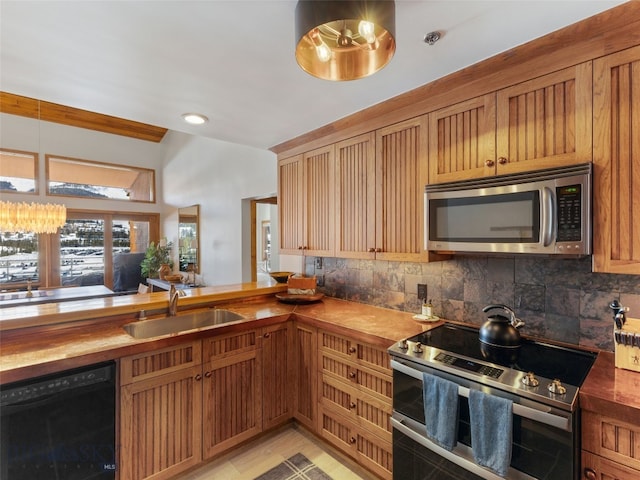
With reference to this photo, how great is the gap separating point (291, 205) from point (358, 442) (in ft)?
6.66

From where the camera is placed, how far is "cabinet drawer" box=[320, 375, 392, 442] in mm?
1808

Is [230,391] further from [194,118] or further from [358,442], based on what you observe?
[194,118]

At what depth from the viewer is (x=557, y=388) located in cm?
118

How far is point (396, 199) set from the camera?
217cm

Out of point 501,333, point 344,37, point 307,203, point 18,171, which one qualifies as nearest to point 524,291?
point 501,333

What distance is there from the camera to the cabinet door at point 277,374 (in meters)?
2.27

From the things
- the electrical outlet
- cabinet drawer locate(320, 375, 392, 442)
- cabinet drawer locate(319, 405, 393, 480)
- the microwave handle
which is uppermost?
the microwave handle

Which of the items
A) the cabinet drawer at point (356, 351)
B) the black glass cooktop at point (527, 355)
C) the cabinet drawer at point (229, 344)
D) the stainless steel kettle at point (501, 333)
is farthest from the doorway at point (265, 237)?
the stainless steel kettle at point (501, 333)

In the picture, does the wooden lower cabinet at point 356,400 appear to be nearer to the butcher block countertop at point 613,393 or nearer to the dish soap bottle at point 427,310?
the dish soap bottle at point 427,310

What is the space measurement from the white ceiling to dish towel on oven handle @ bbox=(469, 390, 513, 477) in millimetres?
1599

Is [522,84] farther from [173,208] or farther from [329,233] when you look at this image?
[173,208]

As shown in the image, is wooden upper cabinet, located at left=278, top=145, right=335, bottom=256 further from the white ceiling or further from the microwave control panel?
the microwave control panel

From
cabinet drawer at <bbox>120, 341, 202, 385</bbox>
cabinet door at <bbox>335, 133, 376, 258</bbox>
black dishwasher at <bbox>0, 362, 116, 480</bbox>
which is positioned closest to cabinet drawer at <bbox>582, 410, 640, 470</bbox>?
cabinet door at <bbox>335, 133, 376, 258</bbox>

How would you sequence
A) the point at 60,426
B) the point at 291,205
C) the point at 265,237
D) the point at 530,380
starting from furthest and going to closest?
the point at 265,237 < the point at 291,205 < the point at 60,426 < the point at 530,380
